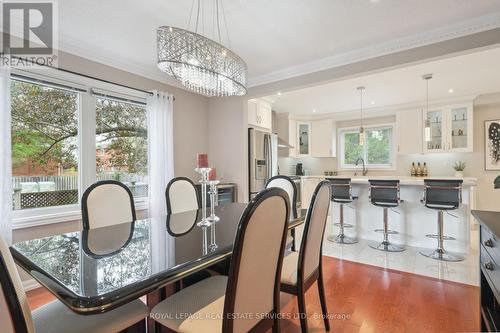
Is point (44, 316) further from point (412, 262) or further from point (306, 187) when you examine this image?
point (306, 187)

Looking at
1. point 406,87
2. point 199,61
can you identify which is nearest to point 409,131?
point 406,87

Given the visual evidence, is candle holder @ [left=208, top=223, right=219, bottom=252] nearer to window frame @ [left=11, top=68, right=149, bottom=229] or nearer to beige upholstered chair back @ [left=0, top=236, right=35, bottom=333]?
beige upholstered chair back @ [left=0, top=236, right=35, bottom=333]

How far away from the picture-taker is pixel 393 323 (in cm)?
189

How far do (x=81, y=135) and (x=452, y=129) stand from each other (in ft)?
20.7

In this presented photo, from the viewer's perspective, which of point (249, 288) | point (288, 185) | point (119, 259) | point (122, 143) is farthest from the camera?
point (122, 143)

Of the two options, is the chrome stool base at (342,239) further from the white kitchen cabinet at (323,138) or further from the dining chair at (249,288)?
the dining chair at (249,288)

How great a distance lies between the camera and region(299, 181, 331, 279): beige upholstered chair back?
1574 millimetres

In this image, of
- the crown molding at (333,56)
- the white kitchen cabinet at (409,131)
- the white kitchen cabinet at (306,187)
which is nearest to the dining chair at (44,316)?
the crown molding at (333,56)

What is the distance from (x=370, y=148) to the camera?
608cm

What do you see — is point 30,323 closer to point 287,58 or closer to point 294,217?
point 294,217

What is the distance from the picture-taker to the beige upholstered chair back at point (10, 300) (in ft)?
2.59

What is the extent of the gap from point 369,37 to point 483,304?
253 cm

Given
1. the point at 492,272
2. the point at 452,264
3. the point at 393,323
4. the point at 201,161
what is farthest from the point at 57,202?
the point at 452,264

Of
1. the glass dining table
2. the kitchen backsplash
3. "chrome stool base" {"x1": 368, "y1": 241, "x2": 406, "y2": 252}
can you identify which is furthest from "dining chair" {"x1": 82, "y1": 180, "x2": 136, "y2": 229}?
the kitchen backsplash
